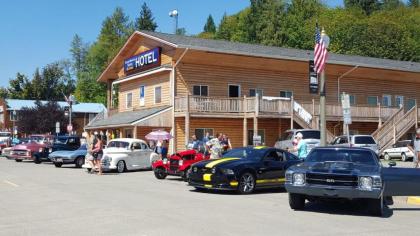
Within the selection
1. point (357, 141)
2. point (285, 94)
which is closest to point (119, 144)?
point (357, 141)

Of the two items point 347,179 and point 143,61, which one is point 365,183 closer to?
point 347,179

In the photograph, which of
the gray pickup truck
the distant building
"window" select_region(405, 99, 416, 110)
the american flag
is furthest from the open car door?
the distant building

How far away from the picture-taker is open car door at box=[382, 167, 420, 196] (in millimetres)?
12523

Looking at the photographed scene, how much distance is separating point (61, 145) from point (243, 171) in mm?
18114

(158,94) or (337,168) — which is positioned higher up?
(158,94)

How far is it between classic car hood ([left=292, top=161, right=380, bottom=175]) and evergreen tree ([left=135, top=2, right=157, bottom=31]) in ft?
241

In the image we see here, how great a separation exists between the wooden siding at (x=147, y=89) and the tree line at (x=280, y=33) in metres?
27.3

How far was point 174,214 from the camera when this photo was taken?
433 inches

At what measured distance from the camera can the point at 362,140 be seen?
3080 centimetres

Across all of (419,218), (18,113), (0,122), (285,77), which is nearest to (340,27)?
(285,77)

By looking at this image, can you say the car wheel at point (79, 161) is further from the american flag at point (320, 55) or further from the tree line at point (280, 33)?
the tree line at point (280, 33)

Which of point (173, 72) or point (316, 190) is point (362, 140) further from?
point (316, 190)

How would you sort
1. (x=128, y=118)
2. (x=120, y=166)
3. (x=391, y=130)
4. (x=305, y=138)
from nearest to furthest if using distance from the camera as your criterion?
(x=120, y=166) < (x=305, y=138) < (x=128, y=118) < (x=391, y=130)

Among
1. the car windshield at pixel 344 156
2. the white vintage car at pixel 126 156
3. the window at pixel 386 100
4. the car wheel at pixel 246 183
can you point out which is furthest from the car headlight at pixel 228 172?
the window at pixel 386 100
